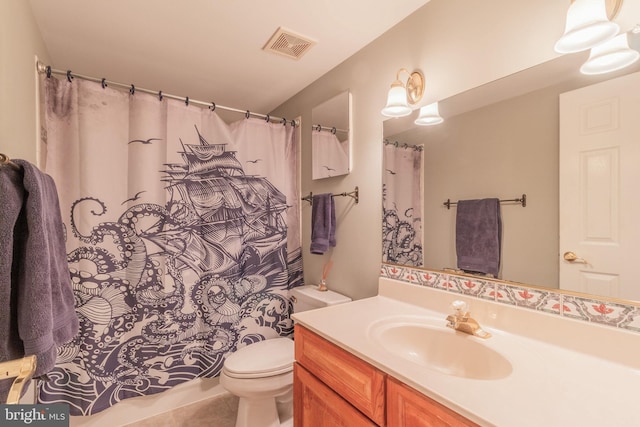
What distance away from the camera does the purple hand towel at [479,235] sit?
112 cm

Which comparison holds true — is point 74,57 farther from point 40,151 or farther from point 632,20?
point 632,20

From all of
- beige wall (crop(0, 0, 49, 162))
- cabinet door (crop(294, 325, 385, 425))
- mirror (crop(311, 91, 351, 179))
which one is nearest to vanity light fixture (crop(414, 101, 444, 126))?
mirror (crop(311, 91, 351, 179))

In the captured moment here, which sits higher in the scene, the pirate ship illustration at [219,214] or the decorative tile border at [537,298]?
the pirate ship illustration at [219,214]

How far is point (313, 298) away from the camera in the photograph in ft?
5.90

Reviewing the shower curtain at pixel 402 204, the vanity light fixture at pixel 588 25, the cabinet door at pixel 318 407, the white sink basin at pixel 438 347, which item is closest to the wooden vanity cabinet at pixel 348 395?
the cabinet door at pixel 318 407

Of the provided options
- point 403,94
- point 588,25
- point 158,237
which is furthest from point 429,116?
point 158,237

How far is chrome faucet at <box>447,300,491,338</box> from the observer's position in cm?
100

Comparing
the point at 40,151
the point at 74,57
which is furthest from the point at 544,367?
the point at 74,57

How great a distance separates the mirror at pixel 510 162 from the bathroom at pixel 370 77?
80mm

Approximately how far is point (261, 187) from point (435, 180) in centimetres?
127

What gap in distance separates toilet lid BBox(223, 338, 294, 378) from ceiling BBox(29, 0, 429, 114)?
5.90 feet

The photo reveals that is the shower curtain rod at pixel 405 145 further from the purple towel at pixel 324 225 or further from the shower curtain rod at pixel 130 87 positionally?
the shower curtain rod at pixel 130 87

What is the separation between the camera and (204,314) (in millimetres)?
1888

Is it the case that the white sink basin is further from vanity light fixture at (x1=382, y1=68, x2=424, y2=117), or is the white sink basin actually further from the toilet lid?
vanity light fixture at (x1=382, y1=68, x2=424, y2=117)
